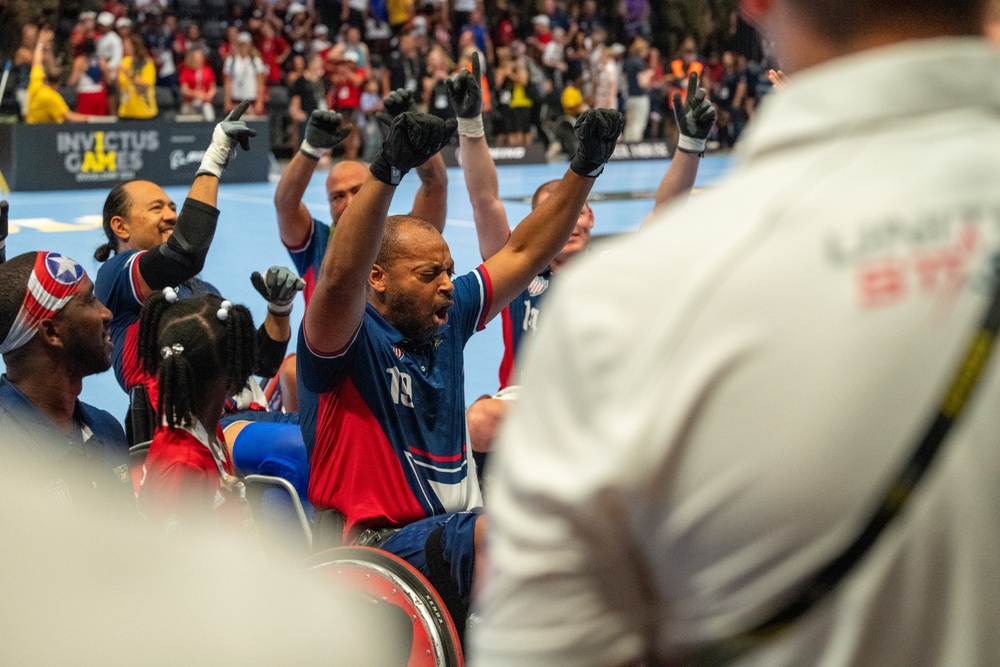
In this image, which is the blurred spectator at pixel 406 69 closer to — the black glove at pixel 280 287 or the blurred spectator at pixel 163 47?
the blurred spectator at pixel 163 47

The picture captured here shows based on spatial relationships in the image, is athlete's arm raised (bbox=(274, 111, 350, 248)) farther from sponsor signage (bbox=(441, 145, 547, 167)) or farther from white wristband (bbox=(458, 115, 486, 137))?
sponsor signage (bbox=(441, 145, 547, 167))

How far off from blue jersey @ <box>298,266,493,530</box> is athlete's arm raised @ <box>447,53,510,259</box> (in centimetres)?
108

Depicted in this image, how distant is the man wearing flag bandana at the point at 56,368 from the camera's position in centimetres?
301

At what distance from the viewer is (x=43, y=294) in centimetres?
316

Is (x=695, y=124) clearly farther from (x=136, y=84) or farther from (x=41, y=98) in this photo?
(x=136, y=84)

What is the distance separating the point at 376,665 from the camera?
2195mm

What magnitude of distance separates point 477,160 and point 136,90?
15083 mm

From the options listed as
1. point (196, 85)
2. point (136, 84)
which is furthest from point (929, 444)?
point (196, 85)

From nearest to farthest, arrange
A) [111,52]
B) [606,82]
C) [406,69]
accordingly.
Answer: [111,52]
[406,69]
[606,82]

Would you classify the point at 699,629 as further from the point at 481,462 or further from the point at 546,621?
the point at 481,462

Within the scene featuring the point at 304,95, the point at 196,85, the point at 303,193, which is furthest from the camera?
the point at 304,95

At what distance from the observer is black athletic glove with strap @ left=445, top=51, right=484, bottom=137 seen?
3.93m

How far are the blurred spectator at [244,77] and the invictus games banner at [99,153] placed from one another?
12.3 feet

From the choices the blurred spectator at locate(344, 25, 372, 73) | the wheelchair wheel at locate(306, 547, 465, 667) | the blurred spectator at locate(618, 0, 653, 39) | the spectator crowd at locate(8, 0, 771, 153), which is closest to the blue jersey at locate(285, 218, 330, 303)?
the wheelchair wheel at locate(306, 547, 465, 667)
